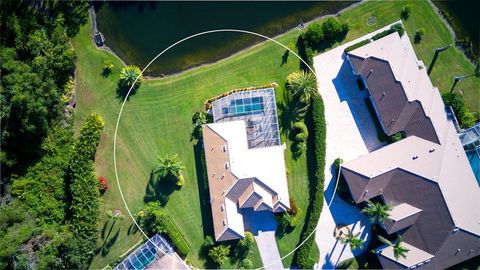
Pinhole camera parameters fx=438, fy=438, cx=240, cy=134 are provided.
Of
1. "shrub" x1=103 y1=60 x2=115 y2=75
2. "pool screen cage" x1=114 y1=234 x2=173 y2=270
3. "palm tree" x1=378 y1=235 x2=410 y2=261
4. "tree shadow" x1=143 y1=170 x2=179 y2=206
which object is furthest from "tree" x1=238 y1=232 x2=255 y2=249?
"shrub" x1=103 y1=60 x2=115 y2=75

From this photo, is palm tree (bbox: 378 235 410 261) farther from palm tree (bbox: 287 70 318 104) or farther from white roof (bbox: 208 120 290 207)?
palm tree (bbox: 287 70 318 104)

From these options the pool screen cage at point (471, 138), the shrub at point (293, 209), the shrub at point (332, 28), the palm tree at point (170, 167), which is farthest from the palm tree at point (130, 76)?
the pool screen cage at point (471, 138)

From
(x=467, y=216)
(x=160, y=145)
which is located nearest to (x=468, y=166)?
(x=467, y=216)

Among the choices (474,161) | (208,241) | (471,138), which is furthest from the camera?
(474,161)

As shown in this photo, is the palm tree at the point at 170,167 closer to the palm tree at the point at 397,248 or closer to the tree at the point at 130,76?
the tree at the point at 130,76

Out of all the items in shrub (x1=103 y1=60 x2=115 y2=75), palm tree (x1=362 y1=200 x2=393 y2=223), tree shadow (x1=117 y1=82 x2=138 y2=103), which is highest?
shrub (x1=103 y1=60 x2=115 y2=75)

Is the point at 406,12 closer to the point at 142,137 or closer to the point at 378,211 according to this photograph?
the point at 378,211

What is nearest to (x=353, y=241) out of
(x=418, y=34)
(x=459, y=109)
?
(x=459, y=109)

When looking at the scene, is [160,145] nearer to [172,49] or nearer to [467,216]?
[172,49]
